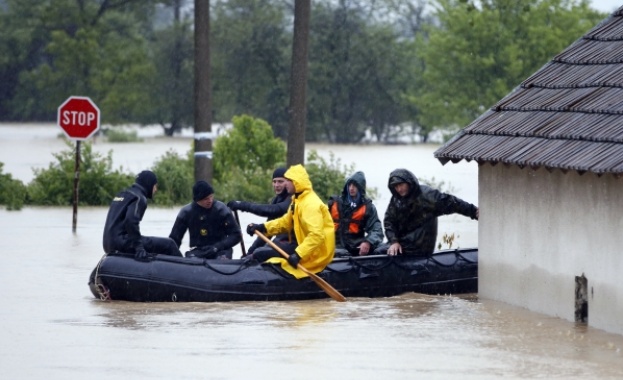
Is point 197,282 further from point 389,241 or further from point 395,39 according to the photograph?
point 395,39

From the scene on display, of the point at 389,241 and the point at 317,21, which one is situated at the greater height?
the point at 317,21

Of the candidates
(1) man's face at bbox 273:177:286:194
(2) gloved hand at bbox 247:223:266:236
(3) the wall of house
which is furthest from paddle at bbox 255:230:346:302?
(3) the wall of house

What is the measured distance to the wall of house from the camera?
44.8 ft

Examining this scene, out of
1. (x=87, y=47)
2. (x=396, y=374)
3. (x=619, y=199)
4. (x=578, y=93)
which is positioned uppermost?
(x=87, y=47)

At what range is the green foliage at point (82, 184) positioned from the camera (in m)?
29.7

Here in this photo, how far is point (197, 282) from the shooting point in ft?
52.4

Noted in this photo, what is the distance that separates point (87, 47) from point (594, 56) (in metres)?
57.8

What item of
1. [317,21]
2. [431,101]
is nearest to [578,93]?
[431,101]

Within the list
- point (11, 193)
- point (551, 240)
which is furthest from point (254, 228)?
point (11, 193)

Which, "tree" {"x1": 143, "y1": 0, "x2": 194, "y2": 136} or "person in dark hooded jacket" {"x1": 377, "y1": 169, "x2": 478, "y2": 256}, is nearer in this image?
"person in dark hooded jacket" {"x1": 377, "y1": 169, "x2": 478, "y2": 256}

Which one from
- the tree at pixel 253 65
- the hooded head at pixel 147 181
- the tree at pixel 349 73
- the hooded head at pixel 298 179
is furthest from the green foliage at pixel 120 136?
the hooded head at pixel 298 179

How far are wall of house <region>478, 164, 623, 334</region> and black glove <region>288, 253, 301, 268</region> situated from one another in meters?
1.88

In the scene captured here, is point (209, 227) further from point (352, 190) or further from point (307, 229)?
point (352, 190)

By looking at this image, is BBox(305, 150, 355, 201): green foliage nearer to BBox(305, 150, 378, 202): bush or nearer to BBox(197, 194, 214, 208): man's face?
BBox(305, 150, 378, 202): bush
